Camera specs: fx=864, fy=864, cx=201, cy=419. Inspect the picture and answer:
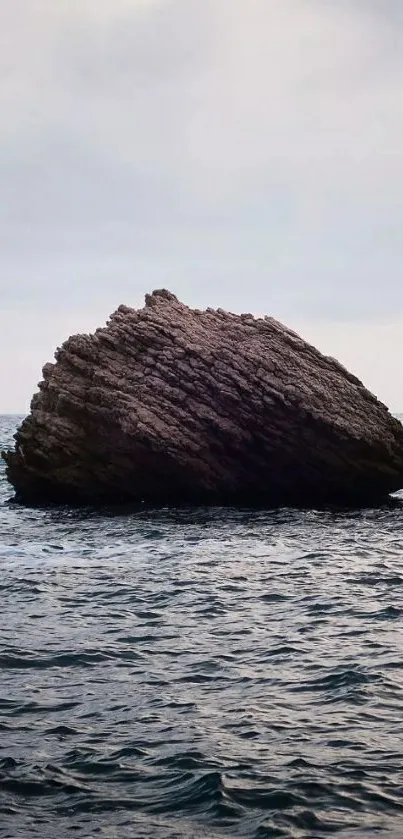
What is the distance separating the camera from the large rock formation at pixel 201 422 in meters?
34.7

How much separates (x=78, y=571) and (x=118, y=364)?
14356 millimetres

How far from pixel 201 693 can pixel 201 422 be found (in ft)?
70.9

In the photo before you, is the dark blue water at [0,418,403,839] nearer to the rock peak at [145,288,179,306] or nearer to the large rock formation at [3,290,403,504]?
the large rock formation at [3,290,403,504]

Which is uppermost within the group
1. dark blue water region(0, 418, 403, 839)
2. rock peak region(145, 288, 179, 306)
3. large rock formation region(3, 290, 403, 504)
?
rock peak region(145, 288, 179, 306)

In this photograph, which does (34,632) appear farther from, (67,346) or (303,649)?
(67,346)

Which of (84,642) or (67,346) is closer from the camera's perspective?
(84,642)

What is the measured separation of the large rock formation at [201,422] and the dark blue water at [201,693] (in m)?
8.58

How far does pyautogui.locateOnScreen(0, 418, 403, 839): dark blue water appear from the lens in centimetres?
1023

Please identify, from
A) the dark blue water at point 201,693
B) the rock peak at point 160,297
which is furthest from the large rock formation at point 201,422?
the dark blue water at point 201,693

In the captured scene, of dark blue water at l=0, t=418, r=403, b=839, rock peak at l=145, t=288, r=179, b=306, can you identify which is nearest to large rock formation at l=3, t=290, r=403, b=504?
rock peak at l=145, t=288, r=179, b=306

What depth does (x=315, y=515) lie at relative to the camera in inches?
1326

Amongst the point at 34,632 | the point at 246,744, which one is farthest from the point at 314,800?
the point at 34,632

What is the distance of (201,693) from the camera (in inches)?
553

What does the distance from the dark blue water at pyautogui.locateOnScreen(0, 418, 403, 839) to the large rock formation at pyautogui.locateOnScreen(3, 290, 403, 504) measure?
8582 mm
